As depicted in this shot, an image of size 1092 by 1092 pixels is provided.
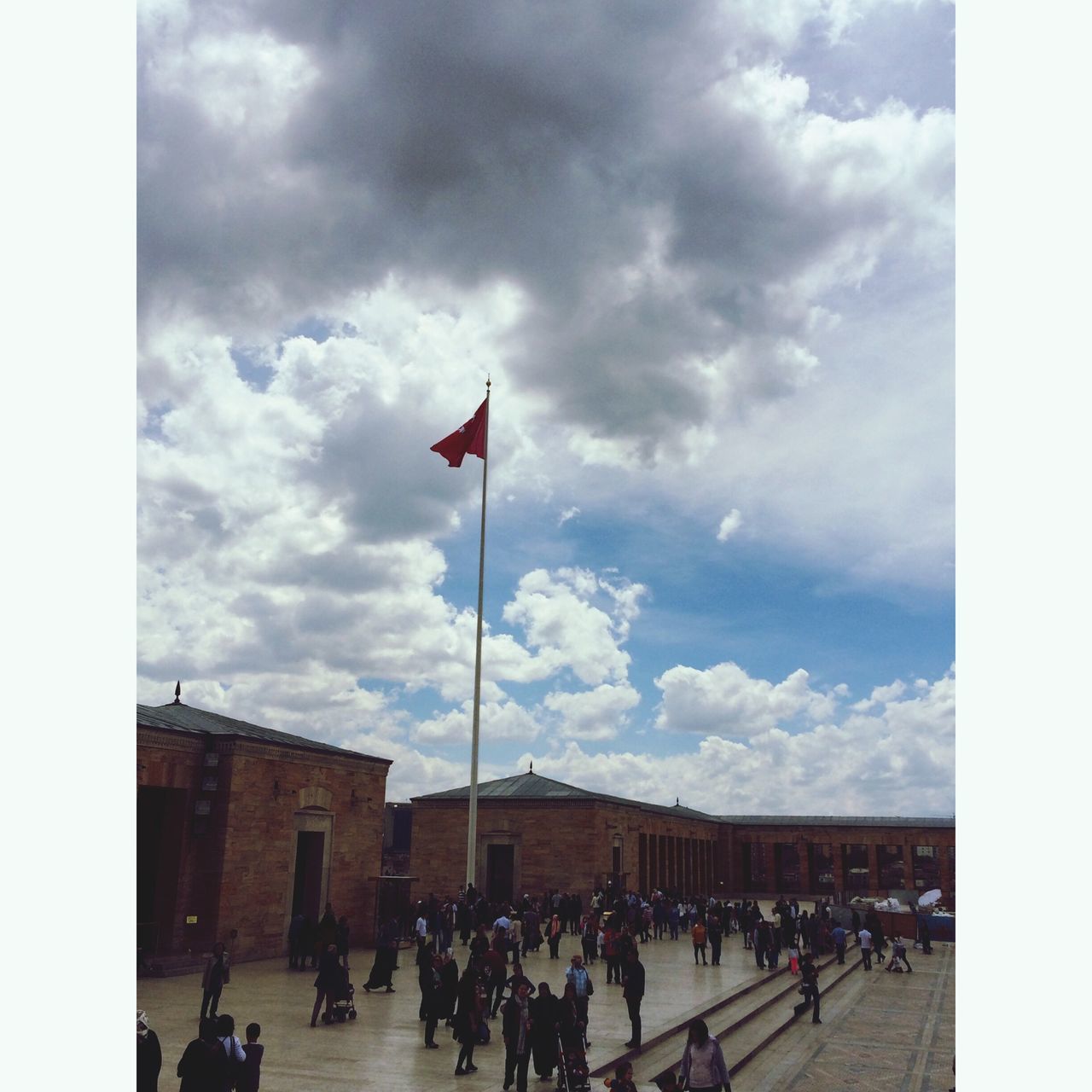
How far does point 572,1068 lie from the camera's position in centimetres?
1110

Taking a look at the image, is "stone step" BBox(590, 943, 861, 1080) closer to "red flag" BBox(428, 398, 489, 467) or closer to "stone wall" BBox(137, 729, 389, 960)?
"stone wall" BBox(137, 729, 389, 960)

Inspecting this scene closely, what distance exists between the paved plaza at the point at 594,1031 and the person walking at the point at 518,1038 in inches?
17.8

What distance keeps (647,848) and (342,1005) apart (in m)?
32.2

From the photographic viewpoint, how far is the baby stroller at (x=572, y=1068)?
11.1 metres

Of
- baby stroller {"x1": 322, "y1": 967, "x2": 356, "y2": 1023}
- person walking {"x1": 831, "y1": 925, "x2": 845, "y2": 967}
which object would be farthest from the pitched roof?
baby stroller {"x1": 322, "y1": 967, "x2": 356, "y2": 1023}

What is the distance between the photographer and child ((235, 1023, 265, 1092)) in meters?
9.42

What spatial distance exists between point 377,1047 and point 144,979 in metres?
8.35

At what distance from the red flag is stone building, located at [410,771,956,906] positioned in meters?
18.7

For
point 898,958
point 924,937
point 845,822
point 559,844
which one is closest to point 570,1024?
point 898,958
